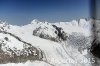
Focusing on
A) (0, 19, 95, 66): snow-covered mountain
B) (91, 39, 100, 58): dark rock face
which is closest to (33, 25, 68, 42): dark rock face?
(0, 19, 95, 66): snow-covered mountain

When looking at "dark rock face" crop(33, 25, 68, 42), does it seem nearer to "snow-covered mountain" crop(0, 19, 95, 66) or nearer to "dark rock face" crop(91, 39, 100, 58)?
"snow-covered mountain" crop(0, 19, 95, 66)

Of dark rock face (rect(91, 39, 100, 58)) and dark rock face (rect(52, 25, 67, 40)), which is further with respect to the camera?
dark rock face (rect(52, 25, 67, 40))

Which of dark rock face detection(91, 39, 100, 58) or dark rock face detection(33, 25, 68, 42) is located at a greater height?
dark rock face detection(33, 25, 68, 42)

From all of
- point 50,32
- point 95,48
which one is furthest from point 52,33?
point 95,48

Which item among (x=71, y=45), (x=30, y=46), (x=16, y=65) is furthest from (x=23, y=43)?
(x=71, y=45)

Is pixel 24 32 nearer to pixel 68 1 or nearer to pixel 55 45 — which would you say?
pixel 55 45

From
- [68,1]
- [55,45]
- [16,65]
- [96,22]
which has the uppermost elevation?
[68,1]

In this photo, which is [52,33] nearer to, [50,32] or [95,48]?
[50,32]

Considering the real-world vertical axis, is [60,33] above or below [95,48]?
above
